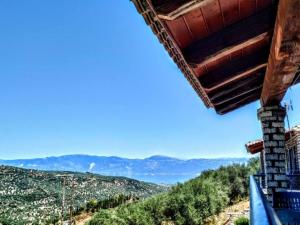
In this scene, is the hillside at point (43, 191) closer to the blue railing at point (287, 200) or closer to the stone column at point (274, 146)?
the stone column at point (274, 146)

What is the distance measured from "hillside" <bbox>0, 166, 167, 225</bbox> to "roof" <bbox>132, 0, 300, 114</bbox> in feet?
150

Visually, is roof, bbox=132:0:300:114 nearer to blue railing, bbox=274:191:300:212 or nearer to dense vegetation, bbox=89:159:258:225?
blue railing, bbox=274:191:300:212

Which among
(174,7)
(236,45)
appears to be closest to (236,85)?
(236,45)

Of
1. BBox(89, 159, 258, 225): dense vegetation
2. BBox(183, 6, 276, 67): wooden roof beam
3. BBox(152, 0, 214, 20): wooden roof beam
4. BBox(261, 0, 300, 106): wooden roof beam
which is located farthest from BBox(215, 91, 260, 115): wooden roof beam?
BBox(89, 159, 258, 225): dense vegetation

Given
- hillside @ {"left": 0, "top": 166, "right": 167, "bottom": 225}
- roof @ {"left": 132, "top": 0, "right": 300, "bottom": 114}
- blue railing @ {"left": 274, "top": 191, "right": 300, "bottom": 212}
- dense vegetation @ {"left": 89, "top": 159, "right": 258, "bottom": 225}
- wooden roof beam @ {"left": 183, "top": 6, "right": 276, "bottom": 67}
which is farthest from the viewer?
hillside @ {"left": 0, "top": 166, "right": 167, "bottom": 225}

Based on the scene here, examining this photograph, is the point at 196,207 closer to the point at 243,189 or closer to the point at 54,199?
the point at 243,189

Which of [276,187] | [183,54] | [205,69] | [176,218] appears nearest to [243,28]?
[183,54]

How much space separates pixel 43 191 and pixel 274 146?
65777mm

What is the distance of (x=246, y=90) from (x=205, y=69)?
2.49m

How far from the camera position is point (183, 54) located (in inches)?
154

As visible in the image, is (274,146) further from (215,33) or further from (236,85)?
(215,33)

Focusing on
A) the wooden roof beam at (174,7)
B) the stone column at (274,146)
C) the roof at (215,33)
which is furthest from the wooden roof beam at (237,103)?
the wooden roof beam at (174,7)

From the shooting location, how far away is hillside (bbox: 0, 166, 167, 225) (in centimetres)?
5369

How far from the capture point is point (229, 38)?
3986 mm
